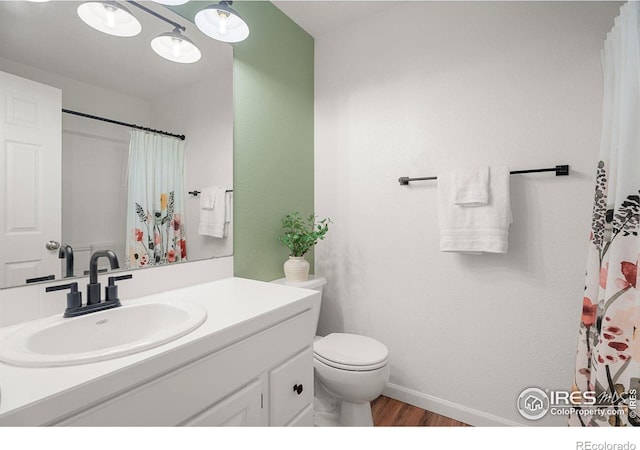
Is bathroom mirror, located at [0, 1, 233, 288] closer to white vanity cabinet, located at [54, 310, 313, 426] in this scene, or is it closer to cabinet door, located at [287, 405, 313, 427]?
white vanity cabinet, located at [54, 310, 313, 426]

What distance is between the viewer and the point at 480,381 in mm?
1585

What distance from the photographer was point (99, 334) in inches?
37.2

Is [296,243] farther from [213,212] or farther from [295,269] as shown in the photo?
[213,212]

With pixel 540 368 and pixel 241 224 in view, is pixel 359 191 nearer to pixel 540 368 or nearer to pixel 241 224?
pixel 241 224

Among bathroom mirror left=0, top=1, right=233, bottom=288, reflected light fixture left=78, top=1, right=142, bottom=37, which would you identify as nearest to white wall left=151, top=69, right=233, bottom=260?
bathroom mirror left=0, top=1, right=233, bottom=288

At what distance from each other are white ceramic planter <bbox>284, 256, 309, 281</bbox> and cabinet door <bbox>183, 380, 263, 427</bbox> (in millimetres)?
839

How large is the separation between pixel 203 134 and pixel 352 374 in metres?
1.38

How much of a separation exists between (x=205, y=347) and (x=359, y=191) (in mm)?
1416

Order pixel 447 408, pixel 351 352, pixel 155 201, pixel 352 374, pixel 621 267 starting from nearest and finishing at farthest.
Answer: pixel 621 267 → pixel 155 201 → pixel 352 374 → pixel 351 352 → pixel 447 408

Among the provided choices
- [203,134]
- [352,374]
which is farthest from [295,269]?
[203,134]

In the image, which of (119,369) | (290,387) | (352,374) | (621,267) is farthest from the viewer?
(352,374)

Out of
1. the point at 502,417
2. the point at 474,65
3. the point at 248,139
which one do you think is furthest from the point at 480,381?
the point at 248,139

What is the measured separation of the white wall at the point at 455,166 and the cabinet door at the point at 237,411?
111cm

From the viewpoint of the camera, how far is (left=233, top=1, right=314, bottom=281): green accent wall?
5.32 feet
